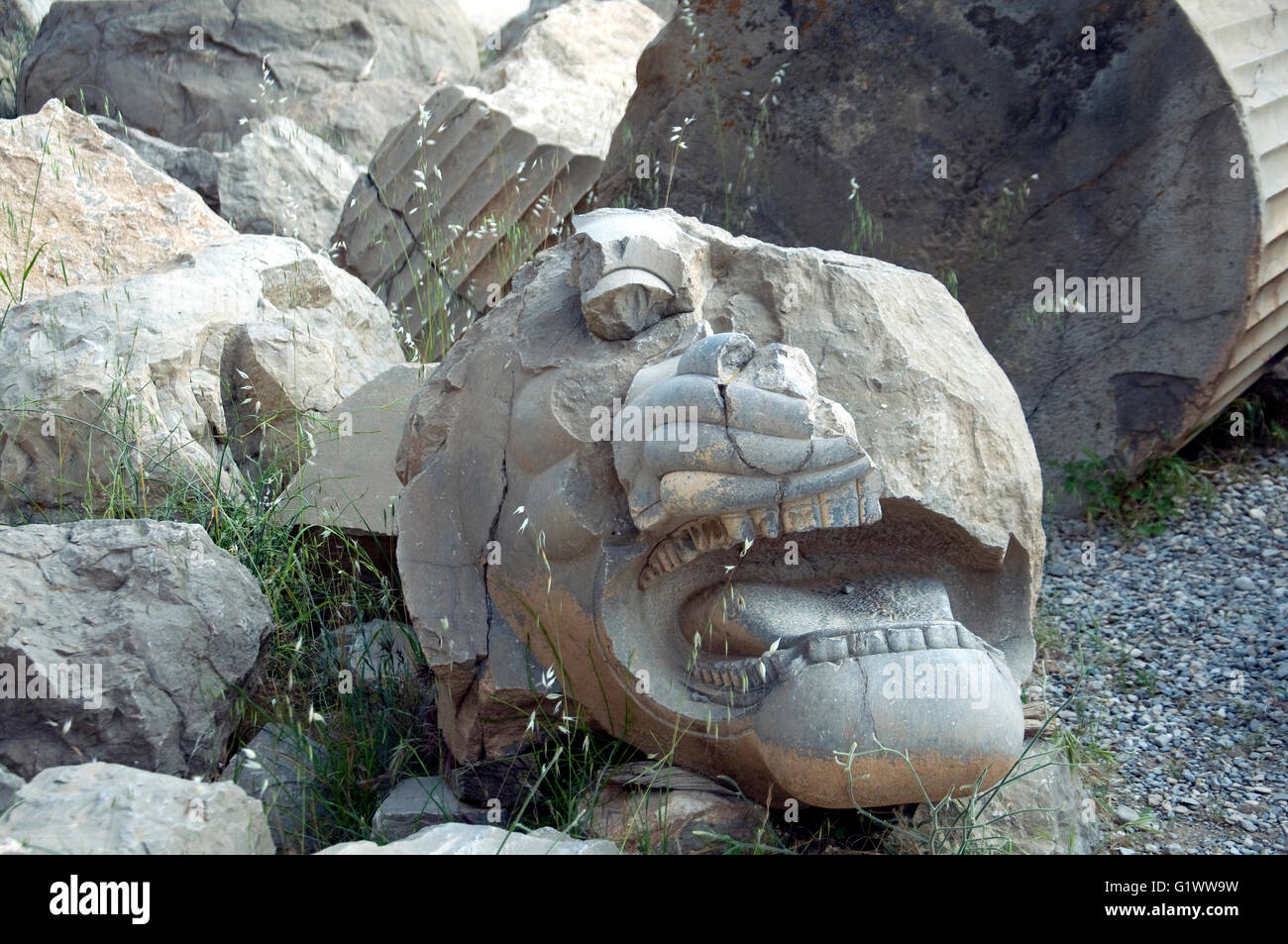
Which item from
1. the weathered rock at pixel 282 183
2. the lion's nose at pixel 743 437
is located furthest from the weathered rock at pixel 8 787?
the weathered rock at pixel 282 183

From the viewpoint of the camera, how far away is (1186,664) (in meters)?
3.67

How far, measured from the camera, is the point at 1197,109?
417 centimetres

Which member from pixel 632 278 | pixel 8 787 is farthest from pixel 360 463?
pixel 8 787

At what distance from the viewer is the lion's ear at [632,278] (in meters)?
2.81

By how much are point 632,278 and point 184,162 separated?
14.2ft

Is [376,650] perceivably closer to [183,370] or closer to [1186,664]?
[183,370]

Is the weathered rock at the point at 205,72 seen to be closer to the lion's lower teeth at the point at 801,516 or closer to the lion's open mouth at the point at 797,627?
the lion's open mouth at the point at 797,627

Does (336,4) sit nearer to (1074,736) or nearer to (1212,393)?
(1212,393)

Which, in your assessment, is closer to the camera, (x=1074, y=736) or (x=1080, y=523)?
(x=1074, y=736)

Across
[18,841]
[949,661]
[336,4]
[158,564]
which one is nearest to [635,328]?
[949,661]

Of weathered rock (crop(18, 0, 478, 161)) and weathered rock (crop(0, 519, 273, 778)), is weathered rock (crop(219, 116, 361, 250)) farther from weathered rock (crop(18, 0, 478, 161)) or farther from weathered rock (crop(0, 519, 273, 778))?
weathered rock (crop(0, 519, 273, 778))

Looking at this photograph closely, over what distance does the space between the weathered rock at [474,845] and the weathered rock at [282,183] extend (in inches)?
160

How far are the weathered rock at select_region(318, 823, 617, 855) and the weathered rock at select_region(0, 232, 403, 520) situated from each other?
5.77ft

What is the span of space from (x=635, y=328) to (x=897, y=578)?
0.78 meters
